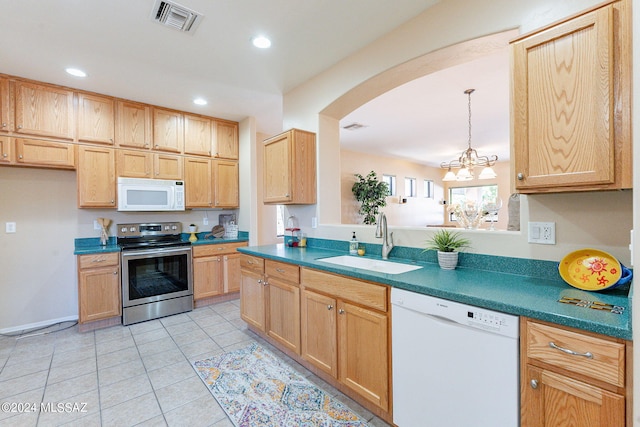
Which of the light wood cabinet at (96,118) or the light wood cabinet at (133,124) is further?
the light wood cabinet at (133,124)

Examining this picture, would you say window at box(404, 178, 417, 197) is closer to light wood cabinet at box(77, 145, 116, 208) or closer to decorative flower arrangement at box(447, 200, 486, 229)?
decorative flower arrangement at box(447, 200, 486, 229)

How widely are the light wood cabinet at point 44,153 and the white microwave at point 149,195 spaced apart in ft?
1.70

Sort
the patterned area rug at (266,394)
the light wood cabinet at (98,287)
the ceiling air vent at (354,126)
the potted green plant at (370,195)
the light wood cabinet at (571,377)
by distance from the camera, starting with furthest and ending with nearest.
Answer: the potted green plant at (370,195) < the ceiling air vent at (354,126) < the light wood cabinet at (98,287) < the patterned area rug at (266,394) < the light wood cabinet at (571,377)

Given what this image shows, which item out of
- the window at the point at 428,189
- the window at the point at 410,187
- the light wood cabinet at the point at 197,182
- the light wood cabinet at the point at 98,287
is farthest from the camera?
the window at the point at 428,189

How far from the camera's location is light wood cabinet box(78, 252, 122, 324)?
3100 millimetres

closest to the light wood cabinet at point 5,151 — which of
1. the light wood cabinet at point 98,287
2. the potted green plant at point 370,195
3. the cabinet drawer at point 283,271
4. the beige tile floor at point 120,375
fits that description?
the light wood cabinet at point 98,287

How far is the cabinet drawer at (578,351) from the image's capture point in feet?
3.12

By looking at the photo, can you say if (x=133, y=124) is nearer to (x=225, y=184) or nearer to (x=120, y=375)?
(x=225, y=184)

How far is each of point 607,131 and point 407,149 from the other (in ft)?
19.0

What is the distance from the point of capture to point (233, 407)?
1911 millimetres

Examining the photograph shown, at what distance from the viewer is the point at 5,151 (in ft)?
9.37

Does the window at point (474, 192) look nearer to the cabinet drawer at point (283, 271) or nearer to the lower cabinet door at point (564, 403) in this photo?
the cabinet drawer at point (283, 271)

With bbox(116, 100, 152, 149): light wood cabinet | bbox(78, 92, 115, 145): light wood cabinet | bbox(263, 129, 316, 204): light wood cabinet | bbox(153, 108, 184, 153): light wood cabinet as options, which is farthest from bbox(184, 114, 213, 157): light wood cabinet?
bbox(263, 129, 316, 204): light wood cabinet

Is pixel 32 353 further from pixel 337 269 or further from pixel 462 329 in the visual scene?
pixel 462 329
